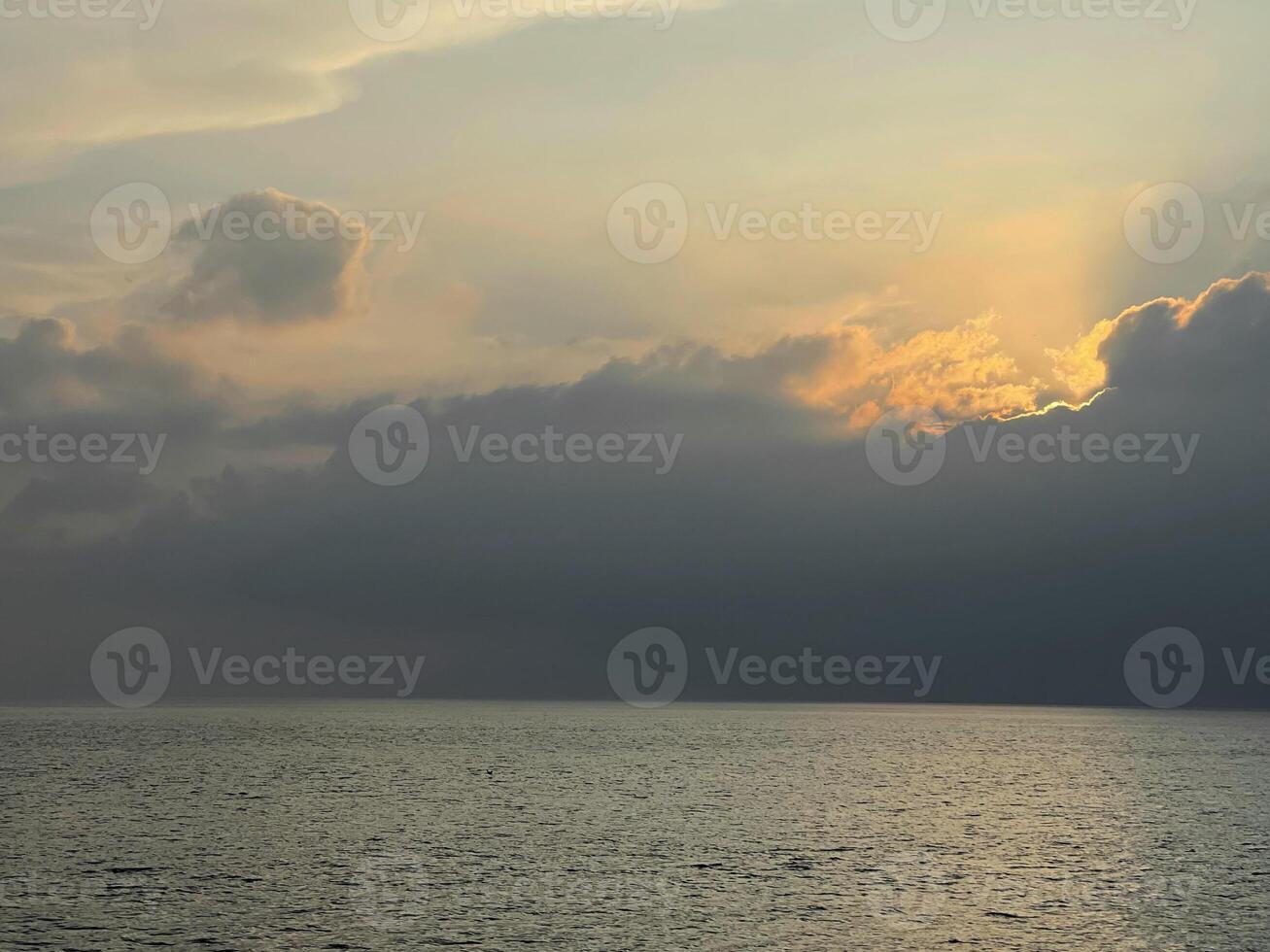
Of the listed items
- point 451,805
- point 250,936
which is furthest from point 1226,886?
point 451,805

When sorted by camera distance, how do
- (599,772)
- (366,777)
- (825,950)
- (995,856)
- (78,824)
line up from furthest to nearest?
(599,772)
(366,777)
(78,824)
(995,856)
(825,950)

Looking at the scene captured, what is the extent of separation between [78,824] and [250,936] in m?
57.0

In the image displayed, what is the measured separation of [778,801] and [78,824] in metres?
73.6

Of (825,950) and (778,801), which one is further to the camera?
(778,801)

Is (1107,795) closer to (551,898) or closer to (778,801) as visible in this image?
(778,801)

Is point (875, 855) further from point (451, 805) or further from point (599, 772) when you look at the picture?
point (599, 772)

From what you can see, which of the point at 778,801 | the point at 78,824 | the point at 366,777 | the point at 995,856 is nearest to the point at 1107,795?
the point at 778,801

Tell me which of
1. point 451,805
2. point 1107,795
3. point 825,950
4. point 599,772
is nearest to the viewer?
point 825,950

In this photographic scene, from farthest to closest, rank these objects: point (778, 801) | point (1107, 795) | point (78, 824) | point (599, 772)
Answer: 1. point (599, 772)
2. point (1107, 795)
3. point (778, 801)
4. point (78, 824)

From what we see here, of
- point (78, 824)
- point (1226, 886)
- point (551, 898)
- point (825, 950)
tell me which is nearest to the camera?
point (825, 950)

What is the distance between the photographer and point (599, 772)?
187375 millimetres

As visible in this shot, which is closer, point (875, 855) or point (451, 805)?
point (875, 855)

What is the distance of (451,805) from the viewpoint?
129625mm

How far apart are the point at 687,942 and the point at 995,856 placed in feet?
137
